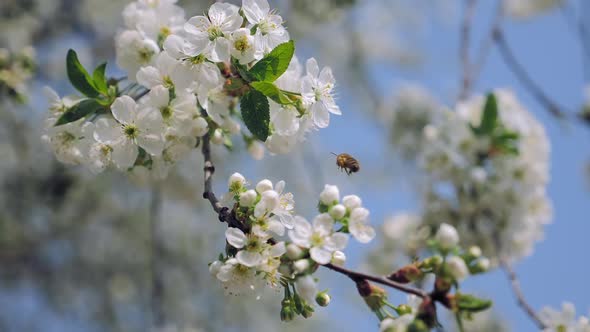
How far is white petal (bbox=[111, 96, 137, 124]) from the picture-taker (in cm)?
137

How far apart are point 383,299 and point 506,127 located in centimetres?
185

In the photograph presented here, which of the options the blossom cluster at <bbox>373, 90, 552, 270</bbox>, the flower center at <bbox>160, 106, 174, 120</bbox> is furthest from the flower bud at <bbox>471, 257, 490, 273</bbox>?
the blossom cluster at <bbox>373, 90, 552, 270</bbox>

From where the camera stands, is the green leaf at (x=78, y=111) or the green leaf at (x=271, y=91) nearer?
the green leaf at (x=271, y=91)

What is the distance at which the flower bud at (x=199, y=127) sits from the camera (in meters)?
1.43

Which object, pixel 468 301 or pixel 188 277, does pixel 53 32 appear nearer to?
pixel 188 277

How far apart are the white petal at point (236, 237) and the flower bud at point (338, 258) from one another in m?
0.20

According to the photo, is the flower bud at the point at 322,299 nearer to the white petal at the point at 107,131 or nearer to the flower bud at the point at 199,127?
the flower bud at the point at 199,127

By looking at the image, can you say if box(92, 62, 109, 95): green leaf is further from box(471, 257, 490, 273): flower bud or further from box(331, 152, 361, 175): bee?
box(471, 257, 490, 273): flower bud

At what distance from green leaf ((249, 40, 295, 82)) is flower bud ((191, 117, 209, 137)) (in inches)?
7.6

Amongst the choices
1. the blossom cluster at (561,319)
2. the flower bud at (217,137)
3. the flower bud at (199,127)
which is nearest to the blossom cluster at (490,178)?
the blossom cluster at (561,319)

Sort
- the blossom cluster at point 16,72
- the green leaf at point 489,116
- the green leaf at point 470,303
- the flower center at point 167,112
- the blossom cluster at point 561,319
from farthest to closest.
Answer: the green leaf at point 489,116, the blossom cluster at point 16,72, the blossom cluster at point 561,319, the flower center at point 167,112, the green leaf at point 470,303

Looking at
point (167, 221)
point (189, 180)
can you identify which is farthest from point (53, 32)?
point (167, 221)

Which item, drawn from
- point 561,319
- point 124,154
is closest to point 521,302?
point 561,319

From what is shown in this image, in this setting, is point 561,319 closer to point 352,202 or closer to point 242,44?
point 352,202
